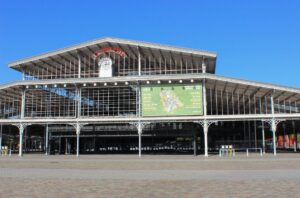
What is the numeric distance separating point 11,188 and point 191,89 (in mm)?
30503

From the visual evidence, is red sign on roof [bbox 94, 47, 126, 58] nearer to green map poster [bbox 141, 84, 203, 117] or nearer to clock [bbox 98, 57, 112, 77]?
clock [bbox 98, 57, 112, 77]

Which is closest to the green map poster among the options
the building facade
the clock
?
the building facade

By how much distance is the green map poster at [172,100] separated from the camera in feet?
135

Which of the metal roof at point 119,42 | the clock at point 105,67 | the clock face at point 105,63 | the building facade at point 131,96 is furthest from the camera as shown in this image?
the clock face at point 105,63

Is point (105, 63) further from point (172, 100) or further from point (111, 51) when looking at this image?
point (172, 100)

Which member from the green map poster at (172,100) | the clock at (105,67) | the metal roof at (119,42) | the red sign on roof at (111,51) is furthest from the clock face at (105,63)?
the green map poster at (172,100)

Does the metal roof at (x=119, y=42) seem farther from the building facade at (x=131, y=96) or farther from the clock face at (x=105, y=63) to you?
the clock face at (x=105, y=63)

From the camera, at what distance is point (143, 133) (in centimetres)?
4622

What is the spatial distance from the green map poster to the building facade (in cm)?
11

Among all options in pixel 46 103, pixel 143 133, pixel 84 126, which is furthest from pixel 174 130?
pixel 46 103

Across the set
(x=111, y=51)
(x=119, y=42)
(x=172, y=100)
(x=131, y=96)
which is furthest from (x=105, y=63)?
(x=172, y=100)

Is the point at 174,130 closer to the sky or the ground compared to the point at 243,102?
closer to the ground

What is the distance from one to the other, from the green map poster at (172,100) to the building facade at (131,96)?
11cm

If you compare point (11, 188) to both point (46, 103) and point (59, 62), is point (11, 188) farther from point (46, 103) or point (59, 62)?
point (59, 62)
